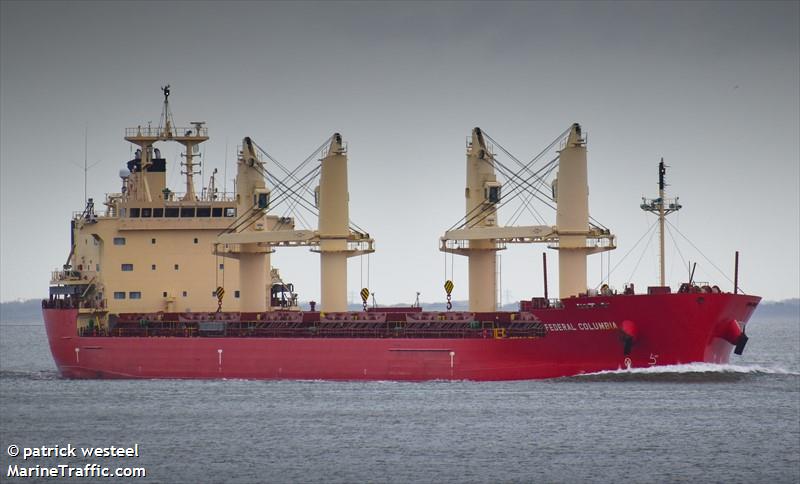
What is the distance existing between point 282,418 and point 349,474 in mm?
9013

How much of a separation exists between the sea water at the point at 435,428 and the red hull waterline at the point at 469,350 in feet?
2.83

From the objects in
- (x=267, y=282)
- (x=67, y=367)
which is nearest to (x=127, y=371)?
(x=67, y=367)

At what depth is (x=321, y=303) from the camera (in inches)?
2349

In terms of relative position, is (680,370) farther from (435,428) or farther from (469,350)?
(435,428)

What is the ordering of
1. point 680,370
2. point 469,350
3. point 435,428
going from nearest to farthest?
point 435,428, point 680,370, point 469,350

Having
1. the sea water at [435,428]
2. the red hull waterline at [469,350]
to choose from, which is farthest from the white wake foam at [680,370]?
the red hull waterline at [469,350]

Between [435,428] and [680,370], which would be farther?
[680,370]

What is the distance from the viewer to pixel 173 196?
64.9 metres

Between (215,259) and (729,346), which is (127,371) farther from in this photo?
(729,346)

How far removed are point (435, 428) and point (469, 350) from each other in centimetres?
1154

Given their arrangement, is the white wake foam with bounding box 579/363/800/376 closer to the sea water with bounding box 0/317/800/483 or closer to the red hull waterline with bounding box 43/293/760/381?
the sea water with bounding box 0/317/800/483

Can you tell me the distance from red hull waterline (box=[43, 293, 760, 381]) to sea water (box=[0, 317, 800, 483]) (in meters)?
0.86

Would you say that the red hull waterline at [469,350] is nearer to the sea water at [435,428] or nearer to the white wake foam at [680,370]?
the white wake foam at [680,370]

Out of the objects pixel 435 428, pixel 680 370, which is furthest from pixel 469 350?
pixel 435 428
